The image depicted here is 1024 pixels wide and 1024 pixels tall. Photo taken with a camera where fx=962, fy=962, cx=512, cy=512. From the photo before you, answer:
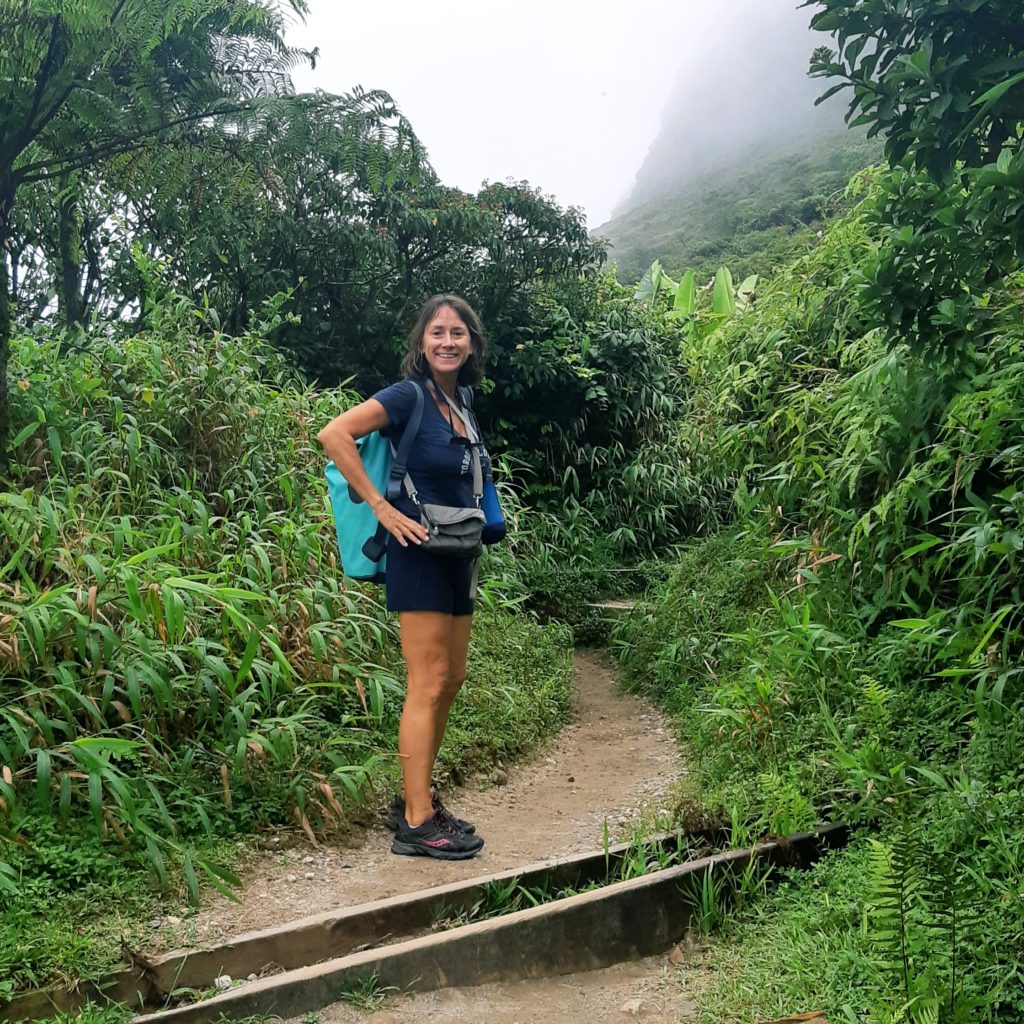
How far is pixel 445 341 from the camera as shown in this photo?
3502 millimetres

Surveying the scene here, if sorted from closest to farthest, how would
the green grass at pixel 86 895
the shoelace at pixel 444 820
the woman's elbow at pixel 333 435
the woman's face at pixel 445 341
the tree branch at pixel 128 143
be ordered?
the green grass at pixel 86 895, the woman's elbow at pixel 333 435, the woman's face at pixel 445 341, the shoelace at pixel 444 820, the tree branch at pixel 128 143

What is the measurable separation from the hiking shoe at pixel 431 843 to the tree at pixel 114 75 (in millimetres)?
Result: 2881

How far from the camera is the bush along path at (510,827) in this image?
310 centimetres

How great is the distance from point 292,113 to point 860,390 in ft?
11.6

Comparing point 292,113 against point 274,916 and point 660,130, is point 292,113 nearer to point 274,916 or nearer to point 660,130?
point 274,916

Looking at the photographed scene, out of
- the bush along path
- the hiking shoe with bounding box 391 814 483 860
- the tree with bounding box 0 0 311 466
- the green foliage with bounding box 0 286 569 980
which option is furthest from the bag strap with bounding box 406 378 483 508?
the tree with bounding box 0 0 311 466

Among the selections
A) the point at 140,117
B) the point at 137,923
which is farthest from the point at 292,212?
the point at 137,923

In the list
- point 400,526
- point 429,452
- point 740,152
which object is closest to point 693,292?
point 429,452

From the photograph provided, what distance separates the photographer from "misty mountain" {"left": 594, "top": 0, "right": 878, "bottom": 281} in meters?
28.4

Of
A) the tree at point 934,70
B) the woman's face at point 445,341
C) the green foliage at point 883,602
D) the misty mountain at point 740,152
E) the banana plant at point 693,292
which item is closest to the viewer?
the tree at point 934,70

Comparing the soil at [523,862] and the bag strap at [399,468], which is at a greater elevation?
the bag strap at [399,468]

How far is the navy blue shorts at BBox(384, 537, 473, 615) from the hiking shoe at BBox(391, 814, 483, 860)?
2.71ft

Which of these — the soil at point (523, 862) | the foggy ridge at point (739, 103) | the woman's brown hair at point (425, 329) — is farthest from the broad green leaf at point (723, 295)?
the foggy ridge at point (739, 103)

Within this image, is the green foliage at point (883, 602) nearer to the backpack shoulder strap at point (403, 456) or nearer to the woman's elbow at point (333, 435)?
the backpack shoulder strap at point (403, 456)
